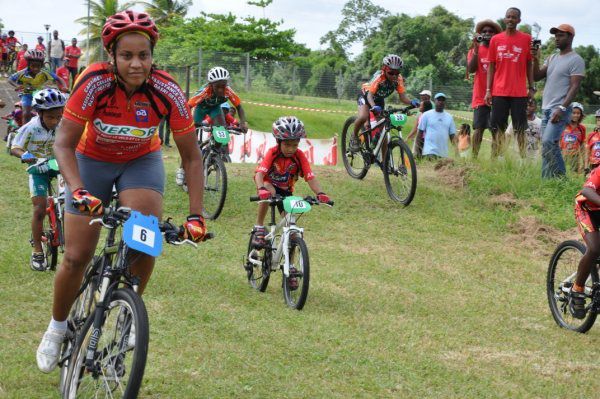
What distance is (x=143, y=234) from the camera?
461 centimetres

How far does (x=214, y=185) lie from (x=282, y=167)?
12.1 feet

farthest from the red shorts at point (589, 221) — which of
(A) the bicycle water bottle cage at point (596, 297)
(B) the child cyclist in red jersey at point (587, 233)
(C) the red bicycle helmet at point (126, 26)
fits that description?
(C) the red bicycle helmet at point (126, 26)

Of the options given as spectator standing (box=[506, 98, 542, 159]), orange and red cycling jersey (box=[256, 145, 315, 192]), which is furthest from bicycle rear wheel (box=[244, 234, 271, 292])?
spectator standing (box=[506, 98, 542, 159])

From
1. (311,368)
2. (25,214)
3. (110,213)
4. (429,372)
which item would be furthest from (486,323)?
(25,214)

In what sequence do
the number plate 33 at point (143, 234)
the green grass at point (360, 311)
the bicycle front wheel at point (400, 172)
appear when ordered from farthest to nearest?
the bicycle front wheel at point (400, 172) < the green grass at point (360, 311) < the number plate 33 at point (143, 234)

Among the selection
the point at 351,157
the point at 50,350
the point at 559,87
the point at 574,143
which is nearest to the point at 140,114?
the point at 50,350

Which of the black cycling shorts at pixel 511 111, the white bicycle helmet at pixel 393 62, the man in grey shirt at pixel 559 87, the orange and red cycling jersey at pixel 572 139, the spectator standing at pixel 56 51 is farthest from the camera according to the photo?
the spectator standing at pixel 56 51

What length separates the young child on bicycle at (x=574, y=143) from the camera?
14.2 metres

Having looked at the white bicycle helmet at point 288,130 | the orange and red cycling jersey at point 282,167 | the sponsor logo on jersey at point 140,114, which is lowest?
the orange and red cycling jersey at point 282,167

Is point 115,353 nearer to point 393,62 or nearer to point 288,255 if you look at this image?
point 288,255

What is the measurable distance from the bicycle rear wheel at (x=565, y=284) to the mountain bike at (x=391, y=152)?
4244 millimetres

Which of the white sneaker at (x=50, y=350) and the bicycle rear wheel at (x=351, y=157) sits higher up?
the bicycle rear wheel at (x=351, y=157)

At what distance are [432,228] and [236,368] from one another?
6.38 m

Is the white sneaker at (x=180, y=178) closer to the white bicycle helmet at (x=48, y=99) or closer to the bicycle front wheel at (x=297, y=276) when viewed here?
the white bicycle helmet at (x=48, y=99)
